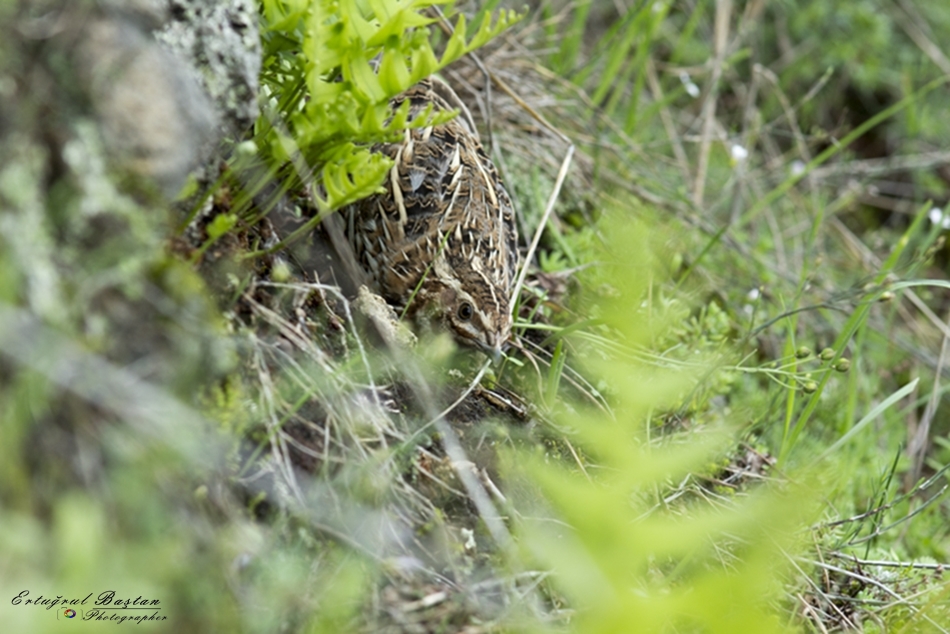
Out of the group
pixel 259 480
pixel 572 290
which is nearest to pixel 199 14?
pixel 259 480

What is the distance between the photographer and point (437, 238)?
3625 millimetres

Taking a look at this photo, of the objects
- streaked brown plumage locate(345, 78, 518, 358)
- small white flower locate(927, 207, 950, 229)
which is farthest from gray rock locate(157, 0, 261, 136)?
small white flower locate(927, 207, 950, 229)

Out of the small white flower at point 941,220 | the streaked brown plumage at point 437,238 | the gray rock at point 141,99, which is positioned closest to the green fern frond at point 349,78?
the gray rock at point 141,99

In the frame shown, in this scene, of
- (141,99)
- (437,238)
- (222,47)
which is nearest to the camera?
(141,99)

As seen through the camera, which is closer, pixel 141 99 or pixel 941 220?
pixel 141 99

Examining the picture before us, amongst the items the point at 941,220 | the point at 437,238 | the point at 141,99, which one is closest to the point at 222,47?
the point at 141,99

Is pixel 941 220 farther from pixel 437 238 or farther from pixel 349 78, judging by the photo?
pixel 349 78

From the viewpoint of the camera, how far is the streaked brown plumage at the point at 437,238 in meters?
3.48

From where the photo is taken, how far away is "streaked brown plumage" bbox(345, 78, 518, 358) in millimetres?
3482

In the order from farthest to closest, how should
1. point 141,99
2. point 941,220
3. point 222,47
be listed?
point 941,220 < point 222,47 < point 141,99

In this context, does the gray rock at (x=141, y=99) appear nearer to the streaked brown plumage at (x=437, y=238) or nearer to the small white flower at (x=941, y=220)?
the streaked brown plumage at (x=437, y=238)

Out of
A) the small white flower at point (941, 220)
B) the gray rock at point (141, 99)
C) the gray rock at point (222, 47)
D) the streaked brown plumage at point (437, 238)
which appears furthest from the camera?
the small white flower at point (941, 220)

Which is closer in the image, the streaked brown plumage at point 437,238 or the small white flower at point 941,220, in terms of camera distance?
the streaked brown plumage at point 437,238

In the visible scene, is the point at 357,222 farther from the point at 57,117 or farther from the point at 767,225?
the point at 767,225
